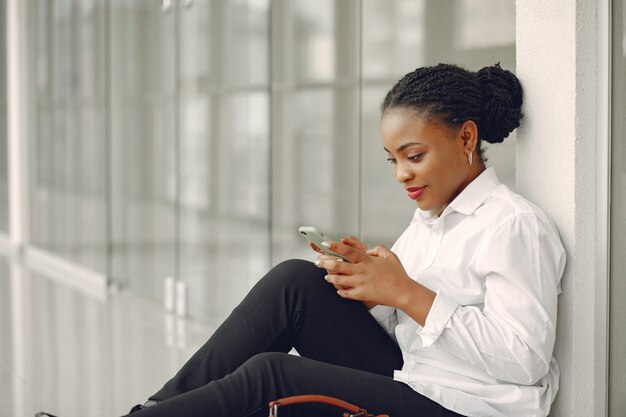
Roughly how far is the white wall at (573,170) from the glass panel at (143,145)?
131 inches

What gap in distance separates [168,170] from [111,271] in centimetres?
126

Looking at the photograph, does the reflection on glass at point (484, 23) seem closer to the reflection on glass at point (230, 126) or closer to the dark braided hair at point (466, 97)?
the reflection on glass at point (230, 126)

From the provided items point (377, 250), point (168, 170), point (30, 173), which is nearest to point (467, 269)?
point (377, 250)

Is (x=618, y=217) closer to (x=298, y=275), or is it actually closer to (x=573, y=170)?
(x=573, y=170)

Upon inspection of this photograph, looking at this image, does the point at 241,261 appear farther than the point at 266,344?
Yes

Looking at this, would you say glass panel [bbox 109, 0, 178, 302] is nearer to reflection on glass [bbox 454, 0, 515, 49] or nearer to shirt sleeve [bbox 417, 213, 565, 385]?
reflection on glass [bbox 454, 0, 515, 49]

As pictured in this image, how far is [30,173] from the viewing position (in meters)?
8.49

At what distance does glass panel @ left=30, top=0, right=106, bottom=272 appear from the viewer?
6668 millimetres

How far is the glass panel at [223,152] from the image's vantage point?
4.64m

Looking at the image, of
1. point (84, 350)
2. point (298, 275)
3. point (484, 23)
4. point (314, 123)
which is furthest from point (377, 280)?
Result: point (84, 350)

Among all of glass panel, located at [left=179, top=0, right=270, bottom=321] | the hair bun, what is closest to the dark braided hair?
the hair bun

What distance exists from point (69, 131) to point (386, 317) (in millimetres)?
5399

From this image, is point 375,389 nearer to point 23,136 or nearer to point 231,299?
point 231,299

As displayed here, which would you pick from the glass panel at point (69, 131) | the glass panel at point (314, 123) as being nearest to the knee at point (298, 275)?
the glass panel at point (314, 123)
